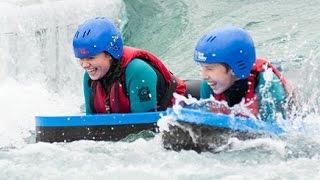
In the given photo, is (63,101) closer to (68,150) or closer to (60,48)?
(60,48)

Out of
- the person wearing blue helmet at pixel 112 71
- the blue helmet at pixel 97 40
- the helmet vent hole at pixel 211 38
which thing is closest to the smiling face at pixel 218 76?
the helmet vent hole at pixel 211 38

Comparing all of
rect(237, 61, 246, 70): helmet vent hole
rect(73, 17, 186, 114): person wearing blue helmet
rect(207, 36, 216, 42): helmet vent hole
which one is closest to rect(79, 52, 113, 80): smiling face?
rect(73, 17, 186, 114): person wearing blue helmet

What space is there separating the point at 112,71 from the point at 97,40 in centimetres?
28

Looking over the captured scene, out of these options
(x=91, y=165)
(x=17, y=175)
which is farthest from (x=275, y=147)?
(x=17, y=175)

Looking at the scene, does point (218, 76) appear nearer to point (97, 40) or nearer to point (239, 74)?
point (239, 74)

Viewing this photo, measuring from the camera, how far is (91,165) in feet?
14.7

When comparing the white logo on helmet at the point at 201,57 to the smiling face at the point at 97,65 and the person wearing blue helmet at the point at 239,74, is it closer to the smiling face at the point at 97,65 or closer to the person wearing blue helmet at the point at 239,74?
the person wearing blue helmet at the point at 239,74

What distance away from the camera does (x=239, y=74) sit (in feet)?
16.6

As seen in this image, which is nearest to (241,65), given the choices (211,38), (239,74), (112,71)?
(239,74)

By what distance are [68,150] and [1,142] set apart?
1393mm

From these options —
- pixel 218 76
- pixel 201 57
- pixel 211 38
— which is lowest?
pixel 218 76

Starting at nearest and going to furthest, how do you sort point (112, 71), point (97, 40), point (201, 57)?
point (201, 57)
point (97, 40)
point (112, 71)

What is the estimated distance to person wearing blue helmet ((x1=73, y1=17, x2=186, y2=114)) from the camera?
5.47m

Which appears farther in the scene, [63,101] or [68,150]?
[63,101]
